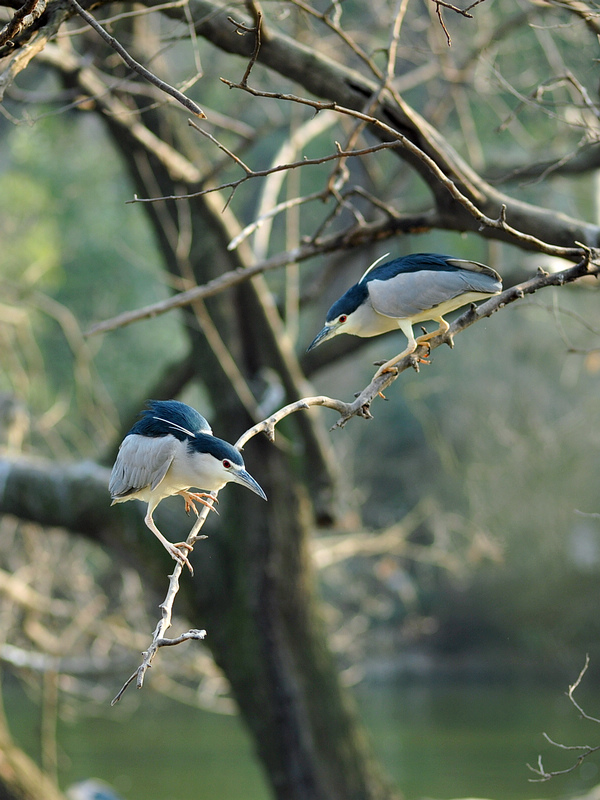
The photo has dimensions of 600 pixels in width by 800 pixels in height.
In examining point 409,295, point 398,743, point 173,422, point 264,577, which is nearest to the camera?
point 173,422

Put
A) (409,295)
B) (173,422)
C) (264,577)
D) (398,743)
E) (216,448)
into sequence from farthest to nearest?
(398,743) < (264,577) < (409,295) < (173,422) < (216,448)

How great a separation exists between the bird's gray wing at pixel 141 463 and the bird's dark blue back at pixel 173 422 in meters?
0.01

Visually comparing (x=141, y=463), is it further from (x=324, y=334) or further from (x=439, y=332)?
(x=439, y=332)

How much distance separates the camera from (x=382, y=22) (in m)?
5.18

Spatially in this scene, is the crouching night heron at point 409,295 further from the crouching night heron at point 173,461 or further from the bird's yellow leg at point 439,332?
the crouching night heron at point 173,461

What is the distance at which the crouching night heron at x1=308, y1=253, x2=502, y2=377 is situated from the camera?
1.43 metres

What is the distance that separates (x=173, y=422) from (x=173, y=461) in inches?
2.7

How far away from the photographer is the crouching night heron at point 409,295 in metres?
1.43

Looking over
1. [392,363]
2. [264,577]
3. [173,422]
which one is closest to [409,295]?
[392,363]

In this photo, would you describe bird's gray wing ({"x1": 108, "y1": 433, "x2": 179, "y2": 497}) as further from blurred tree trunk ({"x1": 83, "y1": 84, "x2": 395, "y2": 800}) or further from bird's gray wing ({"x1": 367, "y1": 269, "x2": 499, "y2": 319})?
blurred tree trunk ({"x1": 83, "y1": 84, "x2": 395, "y2": 800})

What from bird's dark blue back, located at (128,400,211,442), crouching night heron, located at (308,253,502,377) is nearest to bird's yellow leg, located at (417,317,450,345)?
crouching night heron, located at (308,253,502,377)

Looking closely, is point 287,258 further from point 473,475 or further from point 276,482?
point 473,475

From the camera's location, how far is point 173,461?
1198mm

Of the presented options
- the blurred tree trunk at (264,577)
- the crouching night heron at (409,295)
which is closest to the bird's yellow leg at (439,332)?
the crouching night heron at (409,295)
